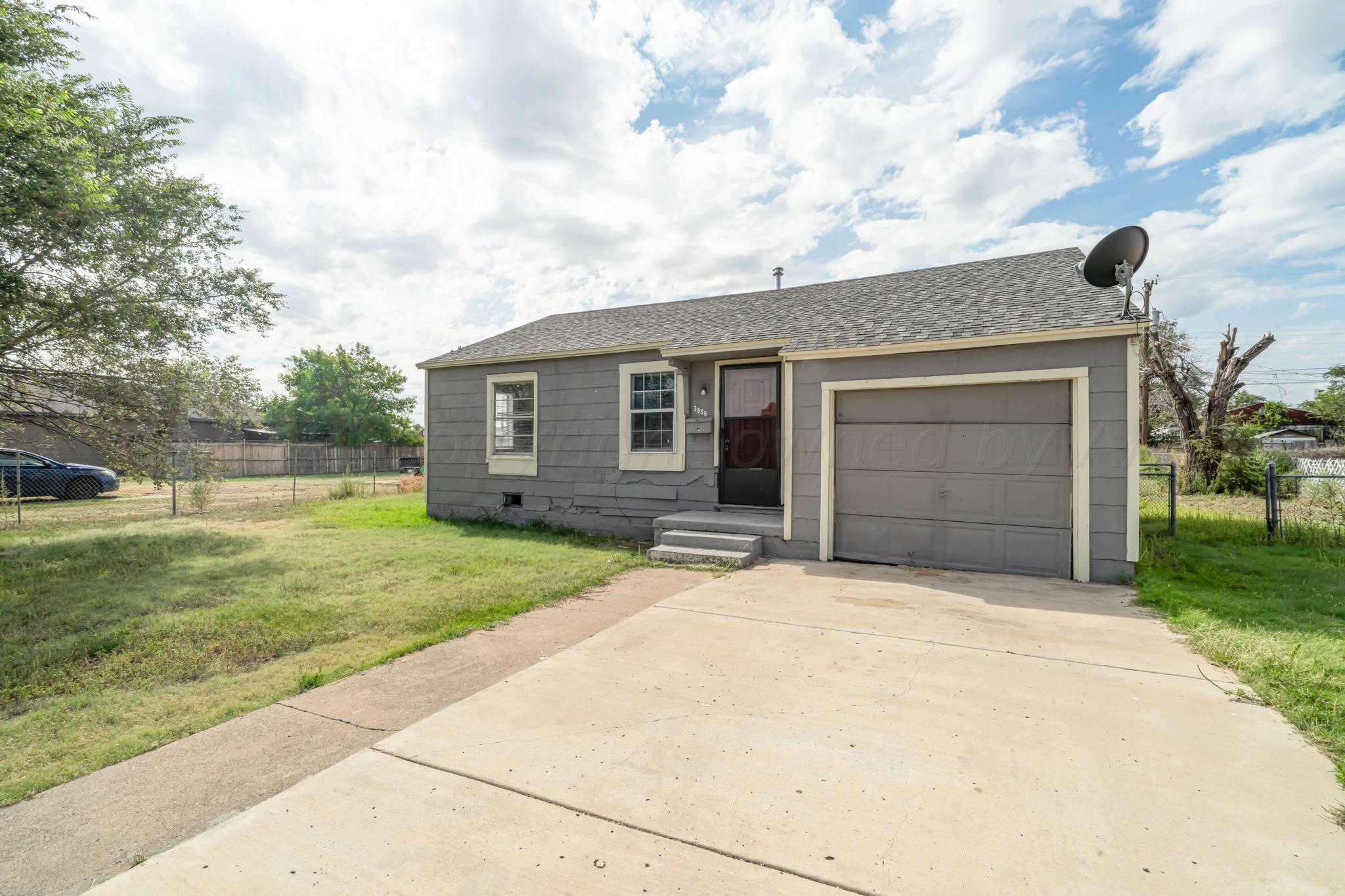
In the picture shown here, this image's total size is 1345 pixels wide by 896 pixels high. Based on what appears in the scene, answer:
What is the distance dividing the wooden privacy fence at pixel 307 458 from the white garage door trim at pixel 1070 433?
18078 mm

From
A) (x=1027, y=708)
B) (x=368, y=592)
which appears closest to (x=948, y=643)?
(x=1027, y=708)

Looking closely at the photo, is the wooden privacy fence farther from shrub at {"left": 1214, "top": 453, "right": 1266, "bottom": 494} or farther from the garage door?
shrub at {"left": 1214, "top": 453, "right": 1266, "bottom": 494}

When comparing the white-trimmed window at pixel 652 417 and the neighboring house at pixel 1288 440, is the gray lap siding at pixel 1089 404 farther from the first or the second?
the neighboring house at pixel 1288 440

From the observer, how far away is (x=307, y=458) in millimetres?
26234

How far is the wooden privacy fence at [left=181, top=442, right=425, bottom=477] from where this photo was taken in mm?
22672

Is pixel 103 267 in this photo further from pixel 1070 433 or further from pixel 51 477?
pixel 1070 433

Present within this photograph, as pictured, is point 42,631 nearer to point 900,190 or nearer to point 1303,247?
point 900,190

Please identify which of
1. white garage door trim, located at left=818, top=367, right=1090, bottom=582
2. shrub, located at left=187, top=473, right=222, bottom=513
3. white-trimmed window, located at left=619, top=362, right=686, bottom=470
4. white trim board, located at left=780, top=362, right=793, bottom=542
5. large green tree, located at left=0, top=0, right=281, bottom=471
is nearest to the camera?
large green tree, located at left=0, top=0, right=281, bottom=471

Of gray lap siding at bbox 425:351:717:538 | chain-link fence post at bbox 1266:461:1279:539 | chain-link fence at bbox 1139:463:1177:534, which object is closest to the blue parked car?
gray lap siding at bbox 425:351:717:538

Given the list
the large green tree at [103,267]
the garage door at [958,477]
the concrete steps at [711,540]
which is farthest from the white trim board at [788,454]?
the large green tree at [103,267]

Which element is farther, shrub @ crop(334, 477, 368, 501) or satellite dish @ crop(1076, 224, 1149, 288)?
shrub @ crop(334, 477, 368, 501)

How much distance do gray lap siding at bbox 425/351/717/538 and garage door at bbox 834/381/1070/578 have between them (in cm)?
215

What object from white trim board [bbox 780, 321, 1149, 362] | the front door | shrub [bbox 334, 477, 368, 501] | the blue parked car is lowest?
shrub [bbox 334, 477, 368, 501]

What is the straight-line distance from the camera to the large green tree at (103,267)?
17.4 feet
